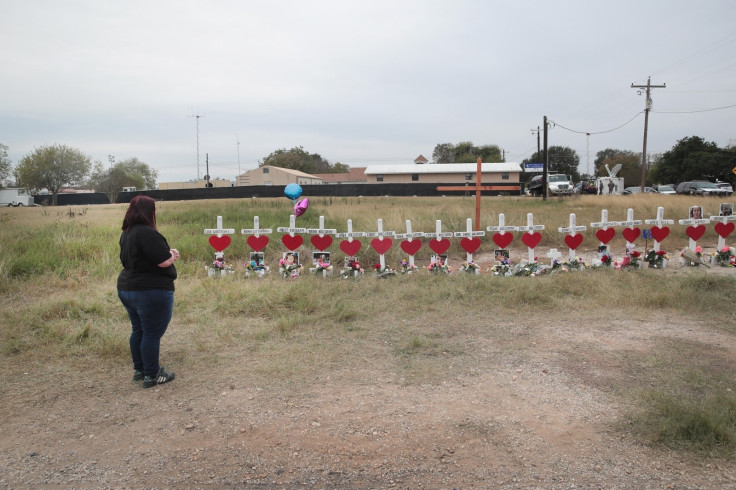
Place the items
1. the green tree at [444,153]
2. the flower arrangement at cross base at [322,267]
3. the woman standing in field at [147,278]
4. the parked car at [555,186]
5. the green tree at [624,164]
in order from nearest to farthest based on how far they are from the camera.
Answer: the woman standing in field at [147,278], the flower arrangement at cross base at [322,267], the parked car at [555,186], the green tree at [624,164], the green tree at [444,153]

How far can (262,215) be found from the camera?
14.8 m

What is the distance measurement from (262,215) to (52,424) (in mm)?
11578

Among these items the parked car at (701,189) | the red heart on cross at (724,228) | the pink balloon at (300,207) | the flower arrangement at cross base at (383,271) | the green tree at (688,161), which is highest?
the green tree at (688,161)

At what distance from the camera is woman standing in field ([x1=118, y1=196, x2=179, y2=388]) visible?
154 inches

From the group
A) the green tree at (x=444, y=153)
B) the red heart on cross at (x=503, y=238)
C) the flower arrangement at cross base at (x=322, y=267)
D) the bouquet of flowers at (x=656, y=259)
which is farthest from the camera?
the green tree at (x=444, y=153)

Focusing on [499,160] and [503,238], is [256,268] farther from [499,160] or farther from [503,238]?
[499,160]

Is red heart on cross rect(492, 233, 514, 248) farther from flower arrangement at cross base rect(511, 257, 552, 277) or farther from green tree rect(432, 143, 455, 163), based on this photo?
green tree rect(432, 143, 455, 163)

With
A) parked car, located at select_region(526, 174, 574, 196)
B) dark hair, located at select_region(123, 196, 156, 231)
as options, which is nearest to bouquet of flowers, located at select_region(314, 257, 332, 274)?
dark hair, located at select_region(123, 196, 156, 231)

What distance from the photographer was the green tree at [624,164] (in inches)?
2726

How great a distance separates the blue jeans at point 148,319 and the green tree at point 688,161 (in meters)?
51.8

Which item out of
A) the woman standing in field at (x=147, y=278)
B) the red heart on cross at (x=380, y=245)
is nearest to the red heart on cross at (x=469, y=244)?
the red heart on cross at (x=380, y=245)

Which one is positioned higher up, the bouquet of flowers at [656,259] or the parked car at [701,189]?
the parked car at [701,189]

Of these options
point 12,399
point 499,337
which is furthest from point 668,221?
point 12,399

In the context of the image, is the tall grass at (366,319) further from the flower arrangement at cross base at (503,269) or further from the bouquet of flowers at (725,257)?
the bouquet of flowers at (725,257)
